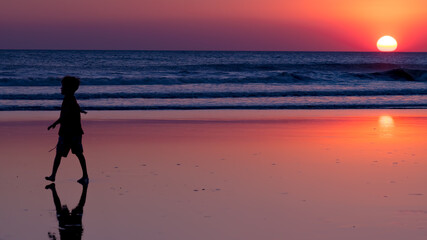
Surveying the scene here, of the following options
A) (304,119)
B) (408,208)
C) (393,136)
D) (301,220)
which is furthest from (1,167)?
(304,119)

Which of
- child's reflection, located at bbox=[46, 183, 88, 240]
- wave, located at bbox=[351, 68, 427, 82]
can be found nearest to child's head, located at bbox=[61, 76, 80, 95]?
child's reflection, located at bbox=[46, 183, 88, 240]

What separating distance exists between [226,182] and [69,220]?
2299 mm

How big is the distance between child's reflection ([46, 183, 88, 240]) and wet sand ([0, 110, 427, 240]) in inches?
2.4

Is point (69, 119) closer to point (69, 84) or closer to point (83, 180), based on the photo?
point (69, 84)

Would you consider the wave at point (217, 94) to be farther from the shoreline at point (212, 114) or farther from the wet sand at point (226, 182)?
the wet sand at point (226, 182)

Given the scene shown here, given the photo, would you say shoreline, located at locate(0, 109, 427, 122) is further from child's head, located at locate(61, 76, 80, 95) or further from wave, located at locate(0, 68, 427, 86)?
wave, located at locate(0, 68, 427, 86)

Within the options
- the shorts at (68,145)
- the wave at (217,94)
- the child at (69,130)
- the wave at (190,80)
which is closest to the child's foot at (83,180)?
the child at (69,130)

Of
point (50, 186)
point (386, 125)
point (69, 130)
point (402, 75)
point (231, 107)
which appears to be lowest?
point (50, 186)

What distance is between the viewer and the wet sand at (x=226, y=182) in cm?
609

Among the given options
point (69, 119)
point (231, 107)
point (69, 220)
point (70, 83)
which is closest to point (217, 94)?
point (231, 107)

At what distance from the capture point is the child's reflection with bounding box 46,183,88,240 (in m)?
5.85

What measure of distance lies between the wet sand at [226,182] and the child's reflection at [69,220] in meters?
0.06

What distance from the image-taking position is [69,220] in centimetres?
635

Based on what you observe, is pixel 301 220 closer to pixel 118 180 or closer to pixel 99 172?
pixel 118 180
